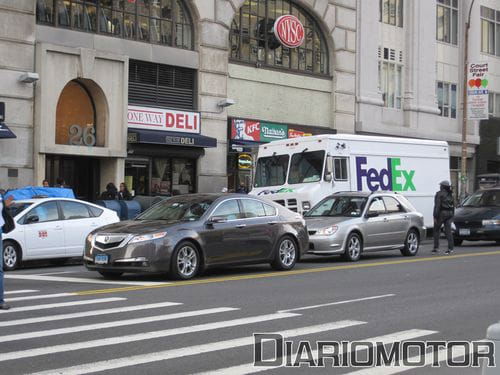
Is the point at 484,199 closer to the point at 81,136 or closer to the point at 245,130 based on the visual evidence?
the point at 245,130

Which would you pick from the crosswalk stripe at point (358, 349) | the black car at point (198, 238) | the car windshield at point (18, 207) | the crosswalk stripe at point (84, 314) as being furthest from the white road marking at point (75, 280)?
the crosswalk stripe at point (358, 349)

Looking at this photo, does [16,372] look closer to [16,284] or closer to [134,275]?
[16,284]

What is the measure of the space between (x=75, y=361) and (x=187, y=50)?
23.3 meters

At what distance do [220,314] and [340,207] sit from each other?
9414mm

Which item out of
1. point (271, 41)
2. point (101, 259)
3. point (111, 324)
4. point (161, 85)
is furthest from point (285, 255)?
point (271, 41)

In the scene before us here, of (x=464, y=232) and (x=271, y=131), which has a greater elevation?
(x=271, y=131)

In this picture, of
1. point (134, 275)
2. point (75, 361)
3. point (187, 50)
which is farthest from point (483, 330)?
point (187, 50)

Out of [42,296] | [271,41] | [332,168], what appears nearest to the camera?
[42,296]

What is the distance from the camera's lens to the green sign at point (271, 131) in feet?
106

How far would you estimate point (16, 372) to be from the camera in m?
6.86

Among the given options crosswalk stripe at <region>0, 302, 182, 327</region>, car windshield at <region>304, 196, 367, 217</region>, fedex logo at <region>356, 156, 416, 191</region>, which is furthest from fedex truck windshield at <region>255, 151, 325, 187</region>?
crosswalk stripe at <region>0, 302, 182, 327</region>

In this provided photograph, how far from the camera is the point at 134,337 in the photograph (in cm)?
851

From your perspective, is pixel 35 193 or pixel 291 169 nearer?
pixel 35 193

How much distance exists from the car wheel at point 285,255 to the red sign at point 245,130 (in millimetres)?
15738
